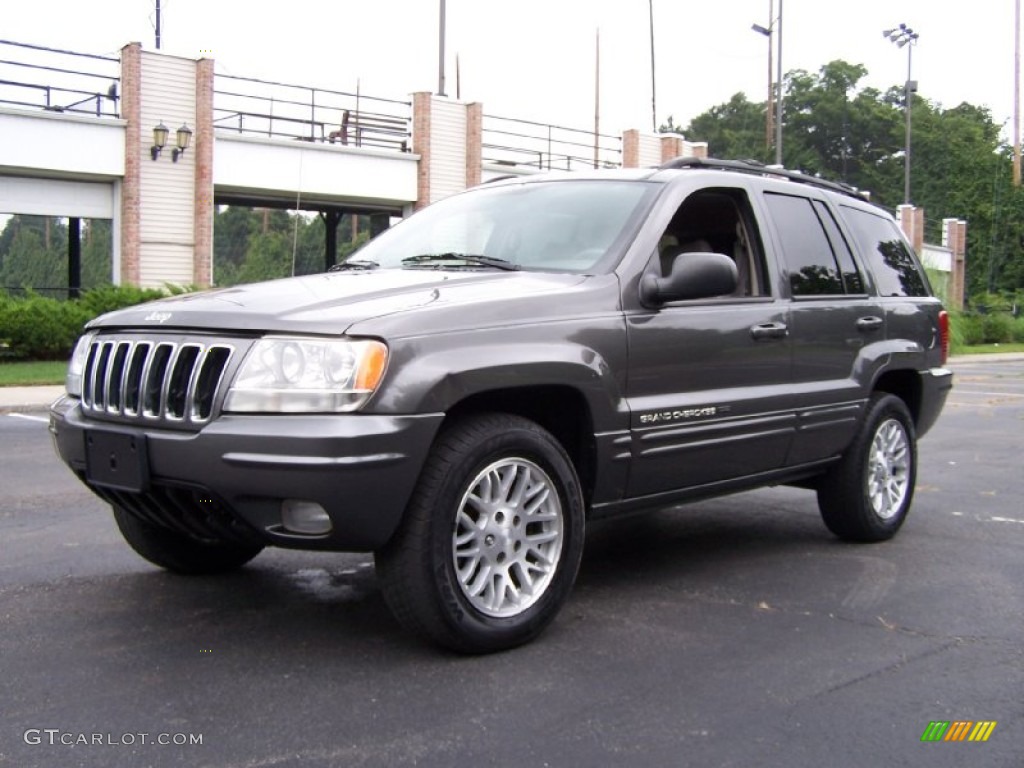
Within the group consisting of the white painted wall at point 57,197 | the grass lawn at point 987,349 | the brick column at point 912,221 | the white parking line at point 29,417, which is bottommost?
the white parking line at point 29,417

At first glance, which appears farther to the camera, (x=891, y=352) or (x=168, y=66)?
(x=168, y=66)

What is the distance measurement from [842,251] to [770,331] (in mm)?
1149

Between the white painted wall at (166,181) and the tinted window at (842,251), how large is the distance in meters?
23.2

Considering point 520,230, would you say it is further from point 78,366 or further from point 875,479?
point 875,479

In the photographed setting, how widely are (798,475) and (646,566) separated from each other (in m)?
0.90

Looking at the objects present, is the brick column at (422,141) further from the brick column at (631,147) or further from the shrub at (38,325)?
the shrub at (38,325)

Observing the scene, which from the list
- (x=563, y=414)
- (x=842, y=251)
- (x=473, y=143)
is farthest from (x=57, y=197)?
(x=563, y=414)

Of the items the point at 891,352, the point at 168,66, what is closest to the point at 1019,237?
the point at 168,66

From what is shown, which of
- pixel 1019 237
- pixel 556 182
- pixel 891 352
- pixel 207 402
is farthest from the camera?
pixel 1019 237

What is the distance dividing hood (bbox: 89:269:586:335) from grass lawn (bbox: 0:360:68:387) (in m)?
12.6

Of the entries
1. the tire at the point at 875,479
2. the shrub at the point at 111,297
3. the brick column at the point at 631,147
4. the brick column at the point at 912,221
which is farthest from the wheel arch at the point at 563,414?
the brick column at the point at 912,221

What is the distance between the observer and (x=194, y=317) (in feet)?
13.9

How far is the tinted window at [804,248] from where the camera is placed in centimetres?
596

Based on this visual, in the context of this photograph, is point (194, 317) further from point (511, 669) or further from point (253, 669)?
point (511, 669)
